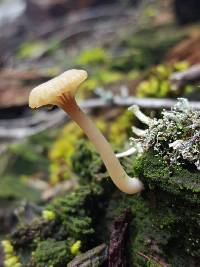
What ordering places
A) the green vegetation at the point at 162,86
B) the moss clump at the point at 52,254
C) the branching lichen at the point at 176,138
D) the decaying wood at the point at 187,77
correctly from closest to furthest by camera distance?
the branching lichen at the point at 176,138 < the moss clump at the point at 52,254 < the decaying wood at the point at 187,77 < the green vegetation at the point at 162,86

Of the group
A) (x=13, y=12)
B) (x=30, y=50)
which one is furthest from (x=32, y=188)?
(x=13, y=12)

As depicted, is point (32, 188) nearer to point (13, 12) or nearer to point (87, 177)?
point (87, 177)

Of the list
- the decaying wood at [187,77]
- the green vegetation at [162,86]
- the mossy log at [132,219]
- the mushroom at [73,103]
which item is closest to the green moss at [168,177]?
the mossy log at [132,219]

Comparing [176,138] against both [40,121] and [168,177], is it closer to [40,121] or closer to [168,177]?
[168,177]

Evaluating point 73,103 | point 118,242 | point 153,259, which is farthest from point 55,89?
point 153,259

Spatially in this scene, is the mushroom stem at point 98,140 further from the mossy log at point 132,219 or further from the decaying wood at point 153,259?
the decaying wood at point 153,259

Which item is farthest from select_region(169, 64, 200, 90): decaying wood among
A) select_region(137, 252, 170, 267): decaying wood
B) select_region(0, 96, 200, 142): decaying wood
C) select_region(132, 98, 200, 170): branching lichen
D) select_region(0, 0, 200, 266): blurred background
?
select_region(137, 252, 170, 267): decaying wood
